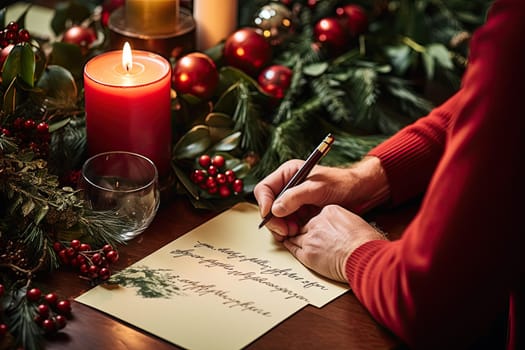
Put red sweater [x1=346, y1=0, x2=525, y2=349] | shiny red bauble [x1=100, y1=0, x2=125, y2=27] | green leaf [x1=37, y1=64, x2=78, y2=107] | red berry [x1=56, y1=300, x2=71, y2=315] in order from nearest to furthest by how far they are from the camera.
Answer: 1. red sweater [x1=346, y1=0, x2=525, y2=349]
2. red berry [x1=56, y1=300, x2=71, y2=315]
3. green leaf [x1=37, y1=64, x2=78, y2=107]
4. shiny red bauble [x1=100, y1=0, x2=125, y2=27]

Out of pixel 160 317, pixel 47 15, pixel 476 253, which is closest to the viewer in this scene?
pixel 476 253

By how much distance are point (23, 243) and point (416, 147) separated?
512 mm

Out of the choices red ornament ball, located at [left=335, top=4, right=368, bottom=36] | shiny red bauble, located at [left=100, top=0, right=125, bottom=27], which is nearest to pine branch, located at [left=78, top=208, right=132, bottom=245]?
shiny red bauble, located at [left=100, top=0, right=125, bottom=27]

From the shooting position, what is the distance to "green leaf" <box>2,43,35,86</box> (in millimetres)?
990

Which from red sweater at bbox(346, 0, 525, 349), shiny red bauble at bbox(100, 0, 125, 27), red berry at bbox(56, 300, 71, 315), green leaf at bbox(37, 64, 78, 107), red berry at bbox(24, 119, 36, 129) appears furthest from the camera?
shiny red bauble at bbox(100, 0, 125, 27)

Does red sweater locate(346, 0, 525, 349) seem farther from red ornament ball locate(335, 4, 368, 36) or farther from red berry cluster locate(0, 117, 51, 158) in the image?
red ornament ball locate(335, 4, 368, 36)

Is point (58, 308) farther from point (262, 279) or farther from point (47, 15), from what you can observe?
point (47, 15)

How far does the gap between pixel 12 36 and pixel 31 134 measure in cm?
13

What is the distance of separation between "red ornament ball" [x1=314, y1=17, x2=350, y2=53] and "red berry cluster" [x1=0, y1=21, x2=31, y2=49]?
492mm

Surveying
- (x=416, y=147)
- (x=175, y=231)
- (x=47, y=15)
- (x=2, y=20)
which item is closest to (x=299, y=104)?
(x=416, y=147)

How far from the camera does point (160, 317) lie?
84 centimetres

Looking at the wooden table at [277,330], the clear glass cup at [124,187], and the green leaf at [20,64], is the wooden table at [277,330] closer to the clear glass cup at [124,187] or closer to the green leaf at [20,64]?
the clear glass cup at [124,187]

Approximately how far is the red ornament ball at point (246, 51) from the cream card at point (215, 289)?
304mm

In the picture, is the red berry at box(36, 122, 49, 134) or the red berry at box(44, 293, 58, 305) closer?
the red berry at box(44, 293, 58, 305)
